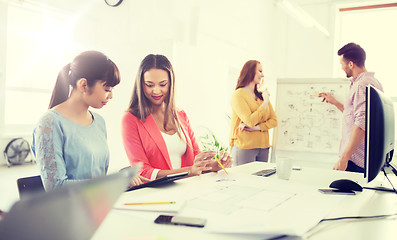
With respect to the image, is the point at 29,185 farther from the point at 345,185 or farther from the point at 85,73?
the point at 345,185

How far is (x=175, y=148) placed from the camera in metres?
1.80

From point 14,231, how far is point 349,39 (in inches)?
221

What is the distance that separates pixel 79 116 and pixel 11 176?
6.34 feet

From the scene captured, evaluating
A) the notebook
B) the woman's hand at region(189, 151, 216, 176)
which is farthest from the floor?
the notebook

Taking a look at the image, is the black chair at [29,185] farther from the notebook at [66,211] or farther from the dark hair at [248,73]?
→ the dark hair at [248,73]

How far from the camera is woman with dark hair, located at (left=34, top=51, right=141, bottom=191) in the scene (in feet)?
4.26

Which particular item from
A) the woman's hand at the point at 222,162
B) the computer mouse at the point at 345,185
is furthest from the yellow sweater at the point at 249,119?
the computer mouse at the point at 345,185

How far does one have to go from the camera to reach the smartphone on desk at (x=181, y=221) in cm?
84

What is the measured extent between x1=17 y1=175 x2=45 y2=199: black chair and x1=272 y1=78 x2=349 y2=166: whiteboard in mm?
2671

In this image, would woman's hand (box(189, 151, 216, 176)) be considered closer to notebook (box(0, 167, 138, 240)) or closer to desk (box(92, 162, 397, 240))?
desk (box(92, 162, 397, 240))

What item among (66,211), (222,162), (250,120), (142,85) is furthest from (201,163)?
(250,120)

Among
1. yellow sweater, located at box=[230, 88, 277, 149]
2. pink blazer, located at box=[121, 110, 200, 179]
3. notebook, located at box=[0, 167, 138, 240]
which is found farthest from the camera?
yellow sweater, located at box=[230, 88, 277, 149]

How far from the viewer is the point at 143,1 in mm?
3430

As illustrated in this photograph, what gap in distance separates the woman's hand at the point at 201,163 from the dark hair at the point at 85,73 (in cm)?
54
